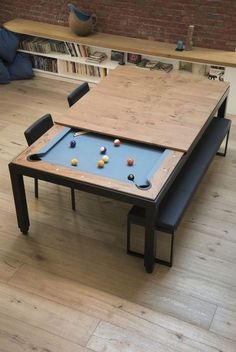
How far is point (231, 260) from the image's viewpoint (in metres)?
3.22

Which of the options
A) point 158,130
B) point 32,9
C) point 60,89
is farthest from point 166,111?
point 32,9

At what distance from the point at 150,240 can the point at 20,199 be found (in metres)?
0.96

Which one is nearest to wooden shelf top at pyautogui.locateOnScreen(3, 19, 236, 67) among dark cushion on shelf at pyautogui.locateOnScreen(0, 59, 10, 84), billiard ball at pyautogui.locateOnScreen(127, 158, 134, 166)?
dark cushion on shelf at pyautogui.locateOnScreen(0, 59, 10, 84)

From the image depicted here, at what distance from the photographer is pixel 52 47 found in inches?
228

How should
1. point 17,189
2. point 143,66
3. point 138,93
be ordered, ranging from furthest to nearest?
point 143,66 < point 138,93 < point 17,189

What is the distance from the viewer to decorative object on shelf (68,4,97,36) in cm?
529

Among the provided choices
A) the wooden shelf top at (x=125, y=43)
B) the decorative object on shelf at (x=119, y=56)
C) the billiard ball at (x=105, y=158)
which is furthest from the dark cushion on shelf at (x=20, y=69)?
the billiard ball at (x=105, y=158)

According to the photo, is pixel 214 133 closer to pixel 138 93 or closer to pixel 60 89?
pixel 138 93

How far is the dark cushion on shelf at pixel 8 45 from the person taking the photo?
5574 millimetres

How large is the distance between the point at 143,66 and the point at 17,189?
8.78 ft

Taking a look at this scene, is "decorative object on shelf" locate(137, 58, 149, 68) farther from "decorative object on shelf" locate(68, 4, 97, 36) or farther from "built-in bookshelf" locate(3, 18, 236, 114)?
"decorative object on shelf" locate(68, 4, 97, 36)

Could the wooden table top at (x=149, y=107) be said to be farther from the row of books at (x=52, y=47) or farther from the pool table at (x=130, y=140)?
the row of books at (x=52, y=47)

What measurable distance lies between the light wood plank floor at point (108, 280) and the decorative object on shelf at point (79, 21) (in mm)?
2251

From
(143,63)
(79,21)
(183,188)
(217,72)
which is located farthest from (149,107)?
(79,21)
